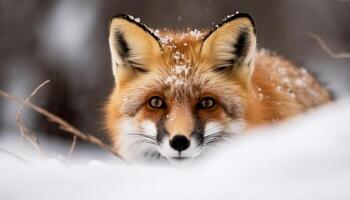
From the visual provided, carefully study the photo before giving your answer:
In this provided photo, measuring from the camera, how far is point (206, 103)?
2.85 m

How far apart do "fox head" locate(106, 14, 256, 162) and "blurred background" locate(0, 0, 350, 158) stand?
4.10m

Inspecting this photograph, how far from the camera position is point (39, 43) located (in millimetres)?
7582

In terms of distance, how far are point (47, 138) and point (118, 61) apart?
14.8ft

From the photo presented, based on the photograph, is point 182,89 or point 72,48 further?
point 72,48

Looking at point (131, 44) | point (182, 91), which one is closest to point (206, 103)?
point (182, 91)

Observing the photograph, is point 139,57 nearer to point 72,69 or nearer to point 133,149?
point 133,149

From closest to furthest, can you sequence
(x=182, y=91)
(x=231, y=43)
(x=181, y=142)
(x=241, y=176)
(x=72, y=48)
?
(x=241, y=176) < (x=181, y=142) < (x=182, y=91) < (x=231, y=43) < (x=72, y=48)

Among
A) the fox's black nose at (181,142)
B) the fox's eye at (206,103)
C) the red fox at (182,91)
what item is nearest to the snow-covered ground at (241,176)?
the fox's black nose at (181,142)

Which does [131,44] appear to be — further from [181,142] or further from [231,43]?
[181,142]

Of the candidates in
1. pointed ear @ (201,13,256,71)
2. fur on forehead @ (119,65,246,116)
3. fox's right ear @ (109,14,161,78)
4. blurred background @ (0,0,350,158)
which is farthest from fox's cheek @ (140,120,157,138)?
blurred background @ (0,0,350,158)

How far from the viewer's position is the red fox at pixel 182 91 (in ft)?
9.02

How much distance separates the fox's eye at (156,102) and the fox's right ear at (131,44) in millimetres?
238

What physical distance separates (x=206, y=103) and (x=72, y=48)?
199 inches

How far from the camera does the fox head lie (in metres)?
2.78
